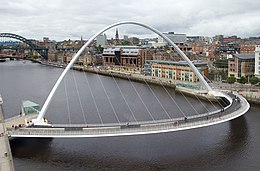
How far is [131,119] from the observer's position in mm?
20672

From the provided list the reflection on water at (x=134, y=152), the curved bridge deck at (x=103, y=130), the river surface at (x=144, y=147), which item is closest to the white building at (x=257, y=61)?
the river surface at (x=144, y=147)

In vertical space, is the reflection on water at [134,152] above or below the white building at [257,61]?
below

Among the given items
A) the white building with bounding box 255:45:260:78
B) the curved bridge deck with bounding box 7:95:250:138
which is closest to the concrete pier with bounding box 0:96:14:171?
the curved bridge deck with bounding box 7:95:250:138

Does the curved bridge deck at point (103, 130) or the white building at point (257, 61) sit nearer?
the curved bridge deck at point (103, 130)

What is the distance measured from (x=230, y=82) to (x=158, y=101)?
1010cm

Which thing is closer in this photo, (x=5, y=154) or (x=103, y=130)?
(x=5, y=154)

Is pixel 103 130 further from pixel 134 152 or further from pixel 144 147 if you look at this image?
pixel 144 147

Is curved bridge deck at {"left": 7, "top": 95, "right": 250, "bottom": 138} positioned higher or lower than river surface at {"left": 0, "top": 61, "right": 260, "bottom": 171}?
higher

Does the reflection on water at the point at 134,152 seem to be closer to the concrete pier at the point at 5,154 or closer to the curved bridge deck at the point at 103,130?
the concrete pier at the point at 5,154

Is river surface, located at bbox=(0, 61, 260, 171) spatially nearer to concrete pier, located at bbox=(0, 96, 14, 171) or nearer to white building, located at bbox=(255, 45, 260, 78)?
concrete pier, located at bbox=(0, 96, 14, 171)

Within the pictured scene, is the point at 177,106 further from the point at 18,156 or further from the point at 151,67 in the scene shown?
the point at 151,67

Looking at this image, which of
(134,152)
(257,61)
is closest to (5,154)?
(134,152)

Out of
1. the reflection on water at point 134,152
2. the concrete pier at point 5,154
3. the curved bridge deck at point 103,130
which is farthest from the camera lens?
the curved bridge deck at point 103,130

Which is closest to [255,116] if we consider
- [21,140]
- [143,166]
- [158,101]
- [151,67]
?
[158,101]
